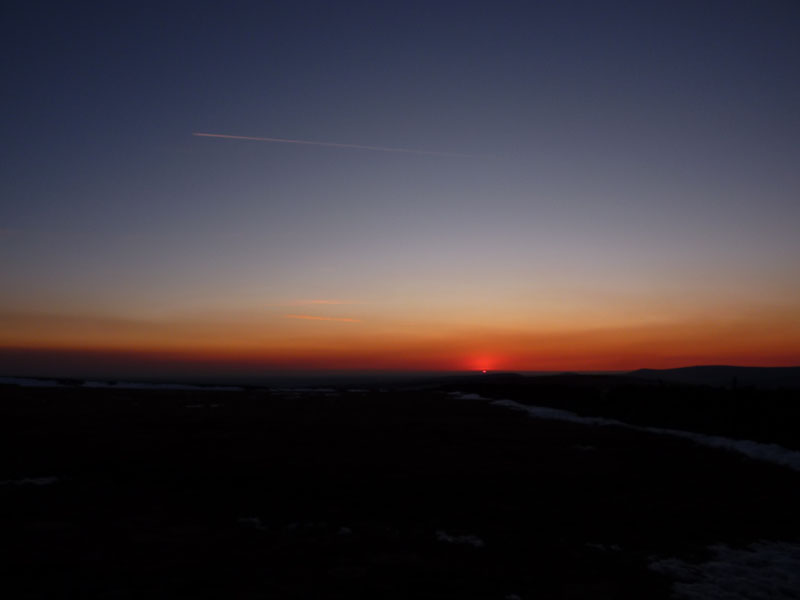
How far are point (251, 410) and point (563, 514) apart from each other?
90.0 ft

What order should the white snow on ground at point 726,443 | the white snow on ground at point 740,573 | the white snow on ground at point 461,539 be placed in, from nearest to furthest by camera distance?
the white snow on ground at point 740,573 → the white snow on ground at point 461,539 → the white snow on ground at point 726,443

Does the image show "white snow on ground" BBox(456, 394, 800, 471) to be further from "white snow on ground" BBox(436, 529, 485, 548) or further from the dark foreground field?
"white snow on ground" BBox(436, 529, 485, 548)

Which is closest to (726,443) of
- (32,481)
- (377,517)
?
(377,517)

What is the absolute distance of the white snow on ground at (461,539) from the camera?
879 cm

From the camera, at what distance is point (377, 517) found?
404 inches

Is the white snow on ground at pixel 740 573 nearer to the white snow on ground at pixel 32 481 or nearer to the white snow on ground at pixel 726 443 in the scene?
the white snow on ground at pixel 726 443

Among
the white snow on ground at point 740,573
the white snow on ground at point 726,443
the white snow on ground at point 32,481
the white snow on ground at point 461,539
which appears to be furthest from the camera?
the white snow on ground at point 726,443

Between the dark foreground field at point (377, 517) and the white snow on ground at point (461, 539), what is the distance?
0.07 m

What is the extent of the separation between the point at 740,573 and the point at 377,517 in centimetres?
620

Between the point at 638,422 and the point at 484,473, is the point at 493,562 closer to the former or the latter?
the point at 484,473

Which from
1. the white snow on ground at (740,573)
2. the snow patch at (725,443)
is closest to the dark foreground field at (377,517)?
the white snow on ground at (740,573)

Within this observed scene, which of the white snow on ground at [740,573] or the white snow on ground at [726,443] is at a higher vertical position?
the white snow on ground at [726,443]

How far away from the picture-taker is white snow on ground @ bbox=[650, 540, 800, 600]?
23.2 feet

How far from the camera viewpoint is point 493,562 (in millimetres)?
7895
